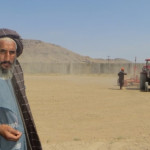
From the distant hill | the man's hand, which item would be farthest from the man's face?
the distant hill

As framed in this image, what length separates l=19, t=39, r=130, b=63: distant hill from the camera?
11670 centimetres

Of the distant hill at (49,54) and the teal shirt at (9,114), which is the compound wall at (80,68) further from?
the distant hill at (49,54)

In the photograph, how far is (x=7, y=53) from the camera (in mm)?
2377

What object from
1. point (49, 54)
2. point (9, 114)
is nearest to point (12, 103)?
point (9, 114)

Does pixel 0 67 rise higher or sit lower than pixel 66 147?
higher

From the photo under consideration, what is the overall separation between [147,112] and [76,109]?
2.09 meters

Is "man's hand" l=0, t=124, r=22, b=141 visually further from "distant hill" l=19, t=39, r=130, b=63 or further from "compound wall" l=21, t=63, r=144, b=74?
"distant hill" l=19, t=39, r=130, b=63

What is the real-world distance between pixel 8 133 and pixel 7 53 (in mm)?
648

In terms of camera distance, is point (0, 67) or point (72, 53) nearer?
point (0, 67)

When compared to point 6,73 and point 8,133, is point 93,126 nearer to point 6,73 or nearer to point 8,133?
point 6,73

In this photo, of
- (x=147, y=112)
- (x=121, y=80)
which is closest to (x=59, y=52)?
(x=121, y=80)

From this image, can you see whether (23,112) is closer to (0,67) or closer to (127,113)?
(0,67)

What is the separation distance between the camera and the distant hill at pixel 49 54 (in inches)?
4594

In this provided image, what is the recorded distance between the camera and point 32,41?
13850 cm
